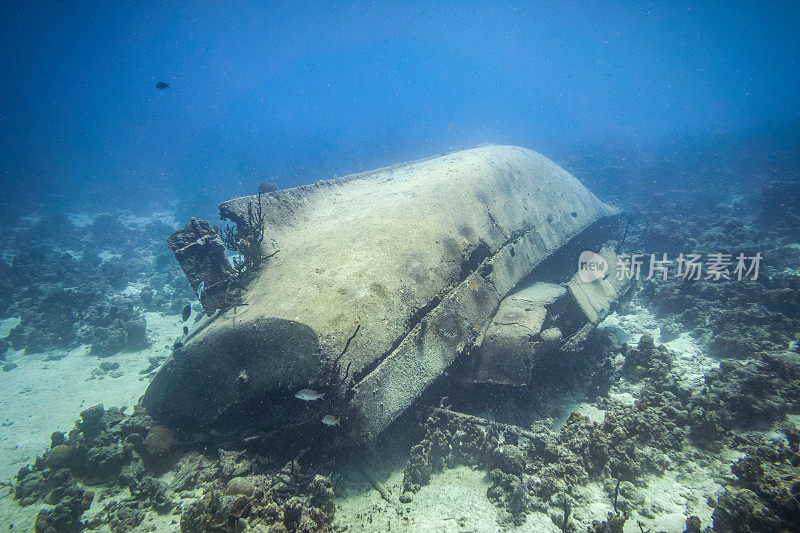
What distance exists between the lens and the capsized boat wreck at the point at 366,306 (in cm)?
405

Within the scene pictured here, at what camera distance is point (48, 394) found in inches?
332

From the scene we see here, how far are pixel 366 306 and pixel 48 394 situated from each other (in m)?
10.4

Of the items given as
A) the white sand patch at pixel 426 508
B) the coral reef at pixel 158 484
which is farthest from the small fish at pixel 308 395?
the white sand patch at pixel 426 508

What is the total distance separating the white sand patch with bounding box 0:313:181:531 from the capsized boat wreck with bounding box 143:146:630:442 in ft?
11.4

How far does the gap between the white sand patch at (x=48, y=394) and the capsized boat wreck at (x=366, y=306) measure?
3.47 meters

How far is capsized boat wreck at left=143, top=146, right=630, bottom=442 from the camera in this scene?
4.05m

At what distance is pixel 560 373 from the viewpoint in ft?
19.2

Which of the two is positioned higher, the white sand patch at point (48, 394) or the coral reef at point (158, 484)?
the coral reef at point (158, 484)

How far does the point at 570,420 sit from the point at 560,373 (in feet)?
3.77

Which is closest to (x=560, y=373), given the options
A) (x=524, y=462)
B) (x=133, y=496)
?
(x=524, y=462)

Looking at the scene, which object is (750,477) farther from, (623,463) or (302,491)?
(302,491)

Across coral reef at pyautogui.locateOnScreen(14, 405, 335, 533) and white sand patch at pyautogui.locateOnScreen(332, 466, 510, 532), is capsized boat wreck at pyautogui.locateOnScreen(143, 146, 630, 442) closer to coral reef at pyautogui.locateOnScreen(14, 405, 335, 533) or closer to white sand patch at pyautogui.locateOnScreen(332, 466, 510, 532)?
coral reef at pyautogui.locateOnScreen(14, 405, 335, 533)

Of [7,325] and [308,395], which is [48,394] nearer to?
[7,325]

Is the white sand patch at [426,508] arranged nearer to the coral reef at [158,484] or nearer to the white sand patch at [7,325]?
the coral reef at [158,484]
